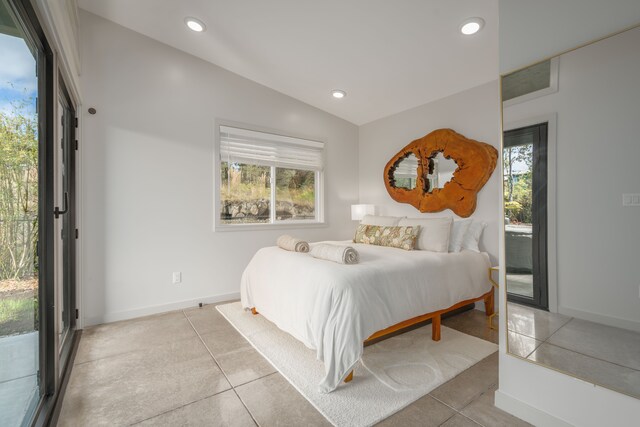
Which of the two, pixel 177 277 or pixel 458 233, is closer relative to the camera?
pixel 458 233

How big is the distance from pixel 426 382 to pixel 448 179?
2455mm

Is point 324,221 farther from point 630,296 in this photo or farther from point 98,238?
point 630,296

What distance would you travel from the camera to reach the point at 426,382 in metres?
1.90

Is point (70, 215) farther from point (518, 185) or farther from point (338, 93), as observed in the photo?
point (518, 185)

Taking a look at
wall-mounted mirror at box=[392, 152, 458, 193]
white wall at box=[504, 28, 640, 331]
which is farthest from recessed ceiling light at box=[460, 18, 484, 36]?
wall-mounted mirror at box=[392, 152, 458, 193]

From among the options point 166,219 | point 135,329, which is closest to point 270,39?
point 166,219

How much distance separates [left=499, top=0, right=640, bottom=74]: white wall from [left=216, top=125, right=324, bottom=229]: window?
9.69 feet

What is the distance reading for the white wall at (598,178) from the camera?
128 cm

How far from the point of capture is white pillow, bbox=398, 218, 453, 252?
295 centimetres

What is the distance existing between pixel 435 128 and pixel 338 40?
1.74m

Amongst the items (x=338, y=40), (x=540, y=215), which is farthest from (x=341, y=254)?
(x=338, y=40)

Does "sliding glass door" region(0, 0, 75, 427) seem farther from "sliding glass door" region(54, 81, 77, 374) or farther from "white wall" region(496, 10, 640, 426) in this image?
"white wall" region(496, 10, 640, 426)

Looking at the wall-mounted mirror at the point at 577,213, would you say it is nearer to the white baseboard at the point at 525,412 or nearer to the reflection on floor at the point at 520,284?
the reflection on floor at the point at 520,284

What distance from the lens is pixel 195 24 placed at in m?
2.87
